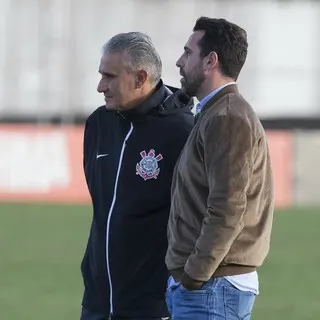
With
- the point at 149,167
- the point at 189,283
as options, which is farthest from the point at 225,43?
the point at 189,283

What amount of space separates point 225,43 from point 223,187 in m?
0.57

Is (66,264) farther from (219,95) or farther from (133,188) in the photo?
(219,95)

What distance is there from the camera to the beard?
14.0 ft

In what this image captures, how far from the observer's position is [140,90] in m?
4.69

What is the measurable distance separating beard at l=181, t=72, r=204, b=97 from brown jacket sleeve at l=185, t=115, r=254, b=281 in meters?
0.27

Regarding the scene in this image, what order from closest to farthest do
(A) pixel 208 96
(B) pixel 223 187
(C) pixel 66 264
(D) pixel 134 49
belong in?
(B) pixel 223 187 < (A) pixel 208 96 < (D) pixel 134 49 < (C) pixel 66 264

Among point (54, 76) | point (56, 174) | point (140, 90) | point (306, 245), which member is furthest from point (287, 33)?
point (140, 90)

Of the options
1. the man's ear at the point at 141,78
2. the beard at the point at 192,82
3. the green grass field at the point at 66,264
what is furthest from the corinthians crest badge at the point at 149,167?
the green grass field at the point at 66,264

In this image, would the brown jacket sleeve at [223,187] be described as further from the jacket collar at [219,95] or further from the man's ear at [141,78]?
the man's ear at [141,78]

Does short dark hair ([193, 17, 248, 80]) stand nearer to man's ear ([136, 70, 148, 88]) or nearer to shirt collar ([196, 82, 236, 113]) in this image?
shirt collar ([196, 82, 236, 113])

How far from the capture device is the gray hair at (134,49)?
4.61m

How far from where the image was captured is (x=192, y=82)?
428cm

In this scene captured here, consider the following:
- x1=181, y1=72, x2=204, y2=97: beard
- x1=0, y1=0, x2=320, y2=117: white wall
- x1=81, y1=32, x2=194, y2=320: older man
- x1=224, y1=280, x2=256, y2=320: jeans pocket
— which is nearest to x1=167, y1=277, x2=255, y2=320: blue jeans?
x1=224, y1=280, x2=256, y2=320: jeans pocket

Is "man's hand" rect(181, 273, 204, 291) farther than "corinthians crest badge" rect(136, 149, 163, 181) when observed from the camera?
No
